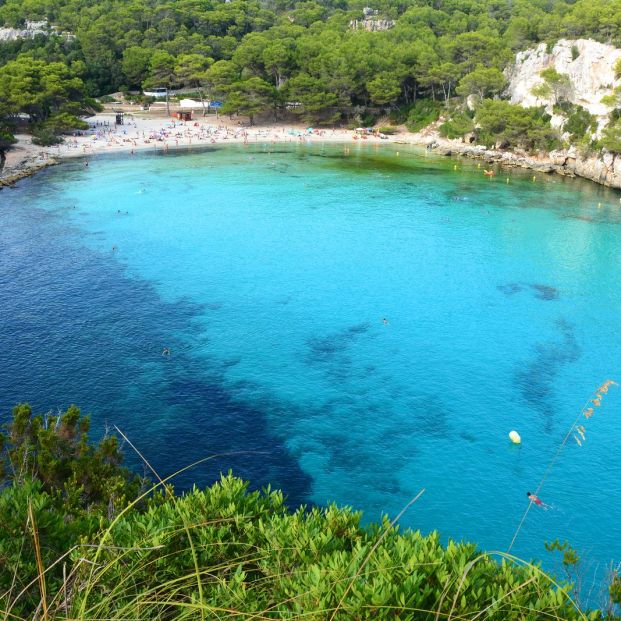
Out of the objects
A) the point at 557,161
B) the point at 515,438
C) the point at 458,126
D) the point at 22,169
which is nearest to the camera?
the point at 515,438

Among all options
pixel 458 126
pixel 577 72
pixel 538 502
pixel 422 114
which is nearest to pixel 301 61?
pixel 422 114

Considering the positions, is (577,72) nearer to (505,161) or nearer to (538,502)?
(505,161)

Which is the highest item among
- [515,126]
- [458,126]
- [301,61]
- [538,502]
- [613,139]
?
[301,61]

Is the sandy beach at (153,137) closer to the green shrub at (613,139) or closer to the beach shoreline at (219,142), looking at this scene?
the beach shoreline at (219,142)

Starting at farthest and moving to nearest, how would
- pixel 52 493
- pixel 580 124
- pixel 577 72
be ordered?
1. pixel 577 72
2. pixel 580 124
3. pixel 52 493

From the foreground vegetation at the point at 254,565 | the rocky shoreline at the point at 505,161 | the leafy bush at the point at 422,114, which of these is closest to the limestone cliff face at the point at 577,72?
the rocky shoreline at the point at 505,161

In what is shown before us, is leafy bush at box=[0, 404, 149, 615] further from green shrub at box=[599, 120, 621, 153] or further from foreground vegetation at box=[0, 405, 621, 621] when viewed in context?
green shrub at box=[599, 120, 621, 153]
